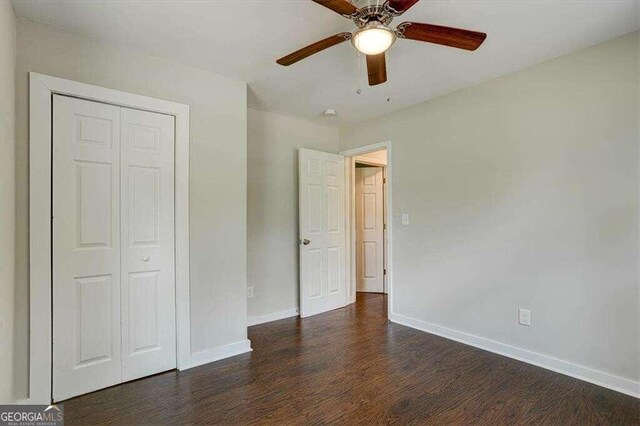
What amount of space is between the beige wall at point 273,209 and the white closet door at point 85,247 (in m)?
1.48

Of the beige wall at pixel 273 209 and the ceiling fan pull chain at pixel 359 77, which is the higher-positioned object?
the ceiling fan pull chain at pixel 359 77

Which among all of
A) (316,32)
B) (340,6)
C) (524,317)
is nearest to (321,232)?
(524,317)

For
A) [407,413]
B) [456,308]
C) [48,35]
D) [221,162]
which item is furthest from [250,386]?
[48,35]

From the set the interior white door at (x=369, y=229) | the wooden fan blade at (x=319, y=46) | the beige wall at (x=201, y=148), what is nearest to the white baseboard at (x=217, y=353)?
the beige wall at (x=201, y=148)

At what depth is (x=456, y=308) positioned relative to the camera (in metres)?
3.11

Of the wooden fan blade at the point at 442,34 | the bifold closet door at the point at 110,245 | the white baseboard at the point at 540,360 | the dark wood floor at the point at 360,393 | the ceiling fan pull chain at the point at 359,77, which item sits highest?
the ceiling fan pull chain at the point at 359,77

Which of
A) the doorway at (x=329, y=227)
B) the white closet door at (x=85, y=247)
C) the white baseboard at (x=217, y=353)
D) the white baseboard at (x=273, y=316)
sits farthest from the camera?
the doorway at (x=329, y=227)

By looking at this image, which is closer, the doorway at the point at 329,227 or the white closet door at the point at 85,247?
the white closet door at the point at 85,247

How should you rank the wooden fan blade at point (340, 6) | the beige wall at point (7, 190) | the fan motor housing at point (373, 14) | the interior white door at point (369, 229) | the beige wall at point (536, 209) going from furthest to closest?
the interior white door at point (369, 229), the beige wall at point (536, 209), the beige wall at point (7, 190), the fan motor housing at point (373, 14), the wooden fan blade at point (340, 6)

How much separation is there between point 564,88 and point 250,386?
3173mm

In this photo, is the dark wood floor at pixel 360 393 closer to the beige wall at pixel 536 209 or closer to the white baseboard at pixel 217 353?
the white baseboard at pixel 217 353

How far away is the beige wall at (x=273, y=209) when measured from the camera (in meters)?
3.62

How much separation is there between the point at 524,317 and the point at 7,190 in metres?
3.60

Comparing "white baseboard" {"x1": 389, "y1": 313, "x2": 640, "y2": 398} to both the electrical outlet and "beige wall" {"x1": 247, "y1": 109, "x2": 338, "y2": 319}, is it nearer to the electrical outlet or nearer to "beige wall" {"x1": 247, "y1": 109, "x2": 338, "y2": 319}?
the electrical outlet
